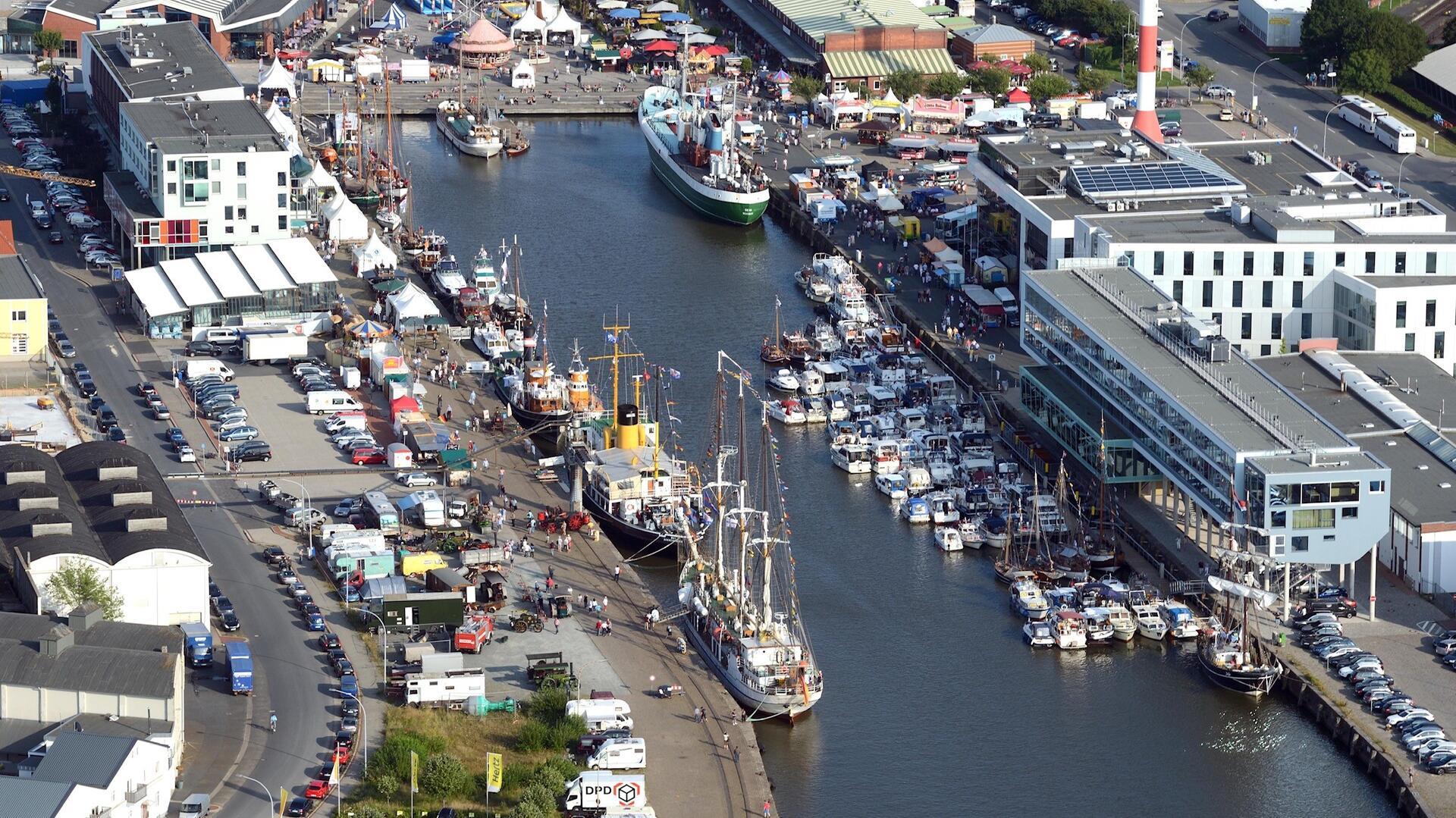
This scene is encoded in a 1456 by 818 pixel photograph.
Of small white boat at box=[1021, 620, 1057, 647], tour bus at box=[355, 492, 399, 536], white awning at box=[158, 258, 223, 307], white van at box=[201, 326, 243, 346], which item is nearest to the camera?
small white boat at box=[1021, 620, 1057, 647]

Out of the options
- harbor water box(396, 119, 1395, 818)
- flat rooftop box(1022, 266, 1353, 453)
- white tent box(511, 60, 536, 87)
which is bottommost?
harbor water box(396, 119, 1395, 818)

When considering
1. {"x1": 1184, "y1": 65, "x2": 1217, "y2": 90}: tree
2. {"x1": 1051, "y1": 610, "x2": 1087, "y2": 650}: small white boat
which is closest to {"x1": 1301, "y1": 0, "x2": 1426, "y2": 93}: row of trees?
{"x1": 1184, "y1": 65, "x2": 1217, "y2": 90}: tree

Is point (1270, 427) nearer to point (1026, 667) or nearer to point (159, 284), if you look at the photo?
point (1026, 667)

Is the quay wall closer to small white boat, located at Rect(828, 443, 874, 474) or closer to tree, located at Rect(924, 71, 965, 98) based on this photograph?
small white boat, located at Rect(828, 443, 874, 474)

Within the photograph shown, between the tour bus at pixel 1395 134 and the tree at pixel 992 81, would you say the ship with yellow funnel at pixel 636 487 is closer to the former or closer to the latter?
the tour bus at pixel 1395 134

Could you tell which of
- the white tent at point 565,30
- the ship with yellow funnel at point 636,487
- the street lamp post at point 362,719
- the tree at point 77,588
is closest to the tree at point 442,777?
the street lamp post at point 362,719

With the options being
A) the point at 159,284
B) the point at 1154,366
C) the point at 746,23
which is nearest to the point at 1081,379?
the point at 1154,366
